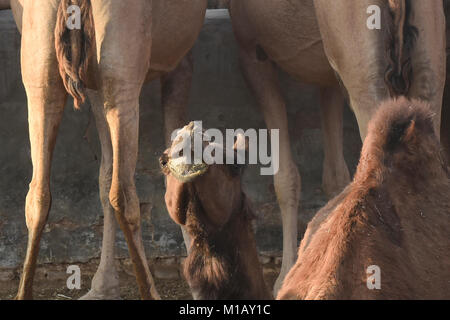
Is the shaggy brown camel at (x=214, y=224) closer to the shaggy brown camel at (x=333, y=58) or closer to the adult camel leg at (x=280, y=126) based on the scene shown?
the shaggy brown camel at (x=333, y=58)

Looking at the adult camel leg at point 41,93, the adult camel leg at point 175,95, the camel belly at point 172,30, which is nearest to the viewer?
the adult camel leg at point 41,93

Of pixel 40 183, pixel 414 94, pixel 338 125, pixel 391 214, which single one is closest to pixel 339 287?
pixel 391 214

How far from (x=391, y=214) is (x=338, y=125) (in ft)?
12.6

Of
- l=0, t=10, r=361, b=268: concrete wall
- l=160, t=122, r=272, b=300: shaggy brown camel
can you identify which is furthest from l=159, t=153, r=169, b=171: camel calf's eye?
l=0, t=10, r=361, b=268: concrete wall

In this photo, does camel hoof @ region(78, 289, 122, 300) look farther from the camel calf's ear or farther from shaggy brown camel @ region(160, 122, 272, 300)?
the camel calf's ear

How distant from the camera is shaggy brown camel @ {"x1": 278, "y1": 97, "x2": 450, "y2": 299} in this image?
1.82 m

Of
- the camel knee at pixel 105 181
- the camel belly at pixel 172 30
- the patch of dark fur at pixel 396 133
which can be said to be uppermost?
the camel belly at pixel 172 30

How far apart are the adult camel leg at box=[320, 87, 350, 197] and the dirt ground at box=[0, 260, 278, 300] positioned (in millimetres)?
709

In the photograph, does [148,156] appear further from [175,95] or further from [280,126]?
[280,126]

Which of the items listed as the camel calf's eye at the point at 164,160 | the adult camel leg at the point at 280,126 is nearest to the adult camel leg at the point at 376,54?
the adult camel leg at the point at 280,126

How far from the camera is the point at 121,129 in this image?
412 cm

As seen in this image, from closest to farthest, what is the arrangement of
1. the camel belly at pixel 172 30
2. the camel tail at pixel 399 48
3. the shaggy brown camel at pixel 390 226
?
the shaggy brown camel at pixel 390 226 < the camel tail at pixel 399 48 < the camel belly at pixel 172 30

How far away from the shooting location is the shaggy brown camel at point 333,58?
155 inches

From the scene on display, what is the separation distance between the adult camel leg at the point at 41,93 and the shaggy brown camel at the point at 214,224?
2.21m
